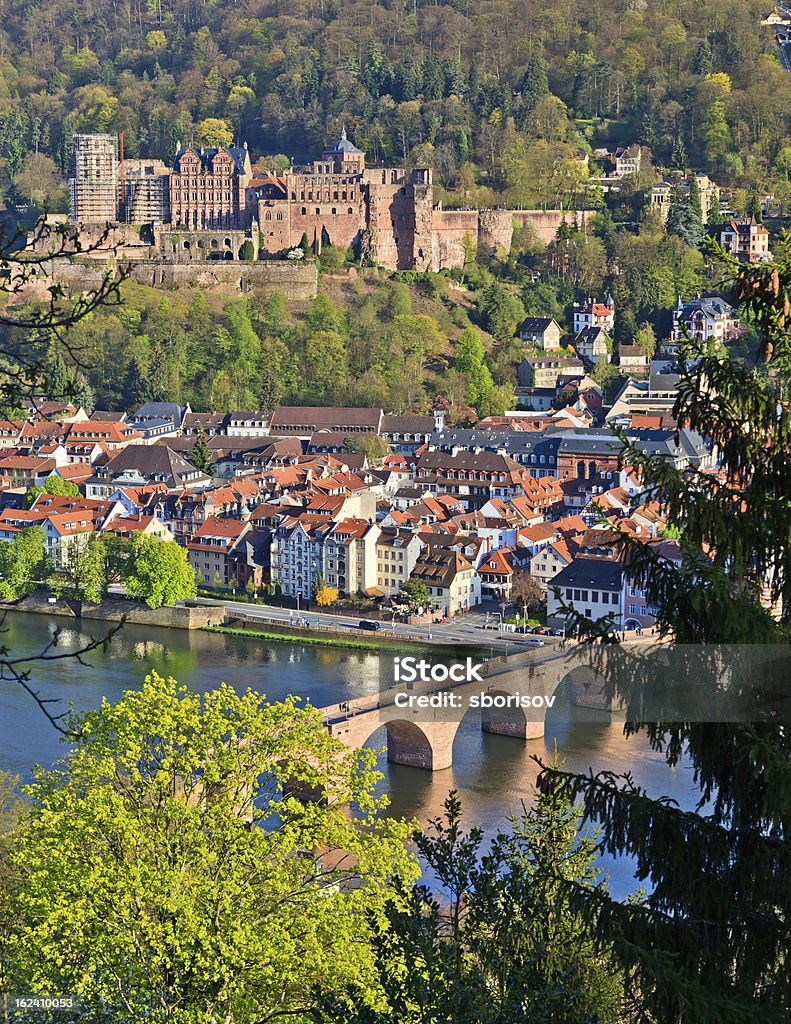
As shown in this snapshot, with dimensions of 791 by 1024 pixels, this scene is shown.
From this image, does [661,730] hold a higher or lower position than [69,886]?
higher

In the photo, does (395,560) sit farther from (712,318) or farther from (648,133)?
(648,133)

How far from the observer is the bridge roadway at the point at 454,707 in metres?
14.5

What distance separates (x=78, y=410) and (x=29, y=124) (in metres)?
20.0

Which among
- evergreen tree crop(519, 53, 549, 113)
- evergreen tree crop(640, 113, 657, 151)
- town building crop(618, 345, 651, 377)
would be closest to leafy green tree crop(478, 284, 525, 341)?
town building crop(618, 345, 651, 377)

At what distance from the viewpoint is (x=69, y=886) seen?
615 cm

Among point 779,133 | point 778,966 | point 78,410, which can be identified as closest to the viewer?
point 778,966

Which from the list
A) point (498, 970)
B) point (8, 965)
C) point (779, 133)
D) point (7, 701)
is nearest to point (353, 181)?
point (779, 133)

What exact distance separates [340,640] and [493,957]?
50.7 feet

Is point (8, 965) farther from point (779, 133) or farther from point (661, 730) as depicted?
point (779, 133)

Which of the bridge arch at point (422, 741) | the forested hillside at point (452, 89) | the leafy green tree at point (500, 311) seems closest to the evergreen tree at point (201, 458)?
the leafy green tree at point (500, 311)

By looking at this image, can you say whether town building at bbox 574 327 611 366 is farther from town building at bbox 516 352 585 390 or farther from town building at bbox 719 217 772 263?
town building at bbox 719 217 772 263

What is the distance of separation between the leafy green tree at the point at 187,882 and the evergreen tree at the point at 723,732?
2.21m

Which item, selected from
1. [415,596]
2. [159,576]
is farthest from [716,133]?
[159,576]

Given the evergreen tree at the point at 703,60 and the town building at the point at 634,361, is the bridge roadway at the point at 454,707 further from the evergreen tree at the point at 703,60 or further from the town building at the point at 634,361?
the evergreen tree at the point at 703,60
